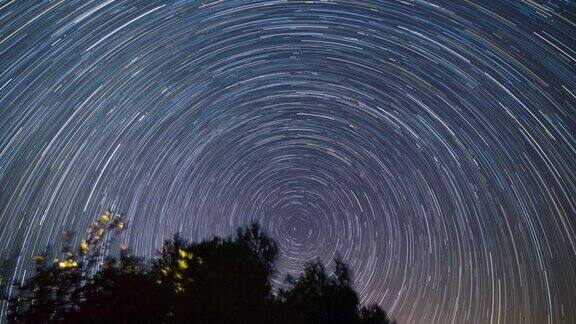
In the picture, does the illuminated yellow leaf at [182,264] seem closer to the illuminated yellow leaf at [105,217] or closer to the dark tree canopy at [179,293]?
the dark tree canopy at [179,293]

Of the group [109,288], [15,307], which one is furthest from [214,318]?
[15,307]

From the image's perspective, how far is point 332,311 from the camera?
57.8ft

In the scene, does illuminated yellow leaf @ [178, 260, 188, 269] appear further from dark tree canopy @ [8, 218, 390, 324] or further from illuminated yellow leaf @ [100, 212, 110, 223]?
illuminated yellow leaf @ [100, 212, 110, 223]

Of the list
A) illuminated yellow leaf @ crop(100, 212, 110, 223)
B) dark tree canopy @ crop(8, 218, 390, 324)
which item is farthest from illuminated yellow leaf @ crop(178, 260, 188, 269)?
illuminated yellow leaf @ crop(100, 212, 110, 223)

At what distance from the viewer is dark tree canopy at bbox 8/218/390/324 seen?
1034 cm

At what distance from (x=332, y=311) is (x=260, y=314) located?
232 inches

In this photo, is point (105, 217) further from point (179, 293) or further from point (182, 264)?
point (182, 264)

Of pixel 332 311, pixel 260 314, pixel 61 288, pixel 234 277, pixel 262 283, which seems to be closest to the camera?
pixel 61 288

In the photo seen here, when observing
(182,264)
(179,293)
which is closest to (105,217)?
(179,293)

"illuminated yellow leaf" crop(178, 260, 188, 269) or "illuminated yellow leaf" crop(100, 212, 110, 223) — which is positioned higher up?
"illuminated yellow leaf" crop(178, 260, 188, 269)

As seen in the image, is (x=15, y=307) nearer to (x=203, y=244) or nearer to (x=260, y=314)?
(x=260, y=314)

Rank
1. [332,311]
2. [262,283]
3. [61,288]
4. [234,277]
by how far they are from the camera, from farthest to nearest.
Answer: [332,311] < [262,283] < [234,277] < [61,288]

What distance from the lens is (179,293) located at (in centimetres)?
1269

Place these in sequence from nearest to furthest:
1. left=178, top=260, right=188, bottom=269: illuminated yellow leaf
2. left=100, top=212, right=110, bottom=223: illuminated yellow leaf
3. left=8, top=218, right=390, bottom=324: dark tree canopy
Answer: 1. left=8, top=218, right=390, bottom=324: dark tree canopy
2. left=100, top=212, right=110, bottom=223: illuminated yellow leaf
3. left=178, top=260, right=188, bottom=269: illuminated yellow leaf
